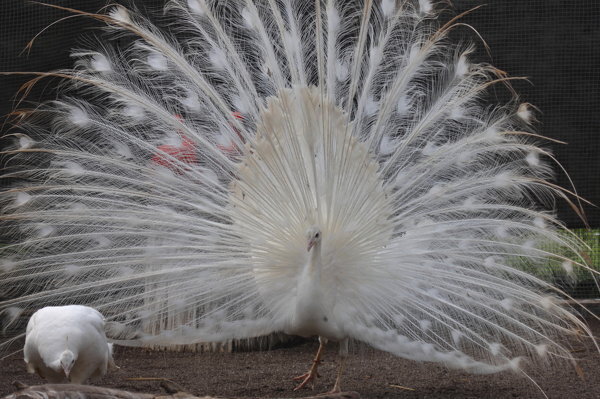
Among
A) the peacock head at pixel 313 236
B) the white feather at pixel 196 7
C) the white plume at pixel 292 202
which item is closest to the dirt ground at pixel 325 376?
the white plume at pixel 292 202

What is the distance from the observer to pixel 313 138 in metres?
3.93

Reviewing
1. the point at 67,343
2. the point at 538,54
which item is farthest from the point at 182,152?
the point at 538,54

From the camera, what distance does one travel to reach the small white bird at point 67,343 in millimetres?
3590

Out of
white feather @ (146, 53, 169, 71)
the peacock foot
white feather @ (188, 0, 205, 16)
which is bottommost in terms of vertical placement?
the peacock foot

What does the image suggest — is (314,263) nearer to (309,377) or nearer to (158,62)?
(309,377)

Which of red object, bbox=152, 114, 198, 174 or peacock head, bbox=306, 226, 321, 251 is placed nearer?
peacock head, bbox=306, 226, 321, 251

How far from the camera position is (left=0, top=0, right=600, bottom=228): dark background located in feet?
18.5

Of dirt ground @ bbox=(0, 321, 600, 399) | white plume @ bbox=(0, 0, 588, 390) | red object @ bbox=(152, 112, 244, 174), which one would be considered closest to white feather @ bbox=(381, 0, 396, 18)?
white plume @ bbox=(0, 0, 588, 390)

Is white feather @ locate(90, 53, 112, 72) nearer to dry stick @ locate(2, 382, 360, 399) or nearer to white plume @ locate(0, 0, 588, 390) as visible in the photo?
white plume @ locate(0, 0, 588, 390)

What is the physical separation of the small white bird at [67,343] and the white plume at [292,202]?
323 millimetres

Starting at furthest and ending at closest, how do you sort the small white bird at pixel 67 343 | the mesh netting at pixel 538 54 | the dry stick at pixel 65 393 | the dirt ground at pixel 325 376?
the mesh netting at pixel 538 54, the dirt ground at pixel 325 376, the small white bird at pixel 67 343, the dry stick at pixel 65 393

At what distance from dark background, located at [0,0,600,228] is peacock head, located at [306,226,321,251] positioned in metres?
2.56

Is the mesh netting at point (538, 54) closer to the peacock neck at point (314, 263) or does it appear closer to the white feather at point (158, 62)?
the white feather at point (158, 62)

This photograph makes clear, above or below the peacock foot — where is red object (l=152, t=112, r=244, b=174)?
above
